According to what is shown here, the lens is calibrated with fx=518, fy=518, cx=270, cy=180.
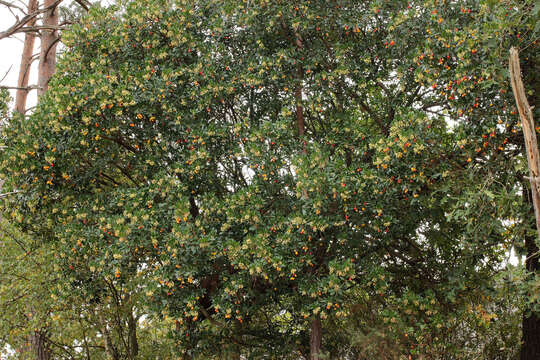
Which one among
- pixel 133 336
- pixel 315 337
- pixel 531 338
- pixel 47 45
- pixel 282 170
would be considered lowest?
pixel 531 338

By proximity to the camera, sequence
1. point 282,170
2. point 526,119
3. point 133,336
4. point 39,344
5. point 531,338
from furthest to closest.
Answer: point 133,336
point 39,344
point 531,338
point 282,170
point 526,119

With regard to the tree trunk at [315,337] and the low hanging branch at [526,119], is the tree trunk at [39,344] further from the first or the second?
the low hanging branch at [526,119]

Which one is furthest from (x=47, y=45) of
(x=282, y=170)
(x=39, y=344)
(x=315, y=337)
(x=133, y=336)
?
(x=315, y=337)

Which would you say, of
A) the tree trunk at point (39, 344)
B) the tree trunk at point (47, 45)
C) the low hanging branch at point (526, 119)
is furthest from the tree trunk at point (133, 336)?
the low hanging branch at point (526, 119)

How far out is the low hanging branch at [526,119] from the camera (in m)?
3.16

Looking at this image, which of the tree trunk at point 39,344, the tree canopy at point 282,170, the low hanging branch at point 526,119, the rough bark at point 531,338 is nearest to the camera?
the low hanging branch at point 526,119

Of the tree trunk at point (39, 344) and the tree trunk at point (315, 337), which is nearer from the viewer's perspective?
the tree trunk at point (315, 337)

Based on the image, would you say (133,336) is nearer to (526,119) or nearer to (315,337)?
(315,337)

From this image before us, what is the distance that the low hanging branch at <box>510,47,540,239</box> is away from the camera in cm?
316

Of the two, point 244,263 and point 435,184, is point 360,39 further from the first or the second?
point 244,263

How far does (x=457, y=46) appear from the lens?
7.54m

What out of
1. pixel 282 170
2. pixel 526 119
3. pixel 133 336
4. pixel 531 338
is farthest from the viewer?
pixel 133 336

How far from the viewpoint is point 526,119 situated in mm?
3309

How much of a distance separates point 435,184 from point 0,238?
9862 millimetres
